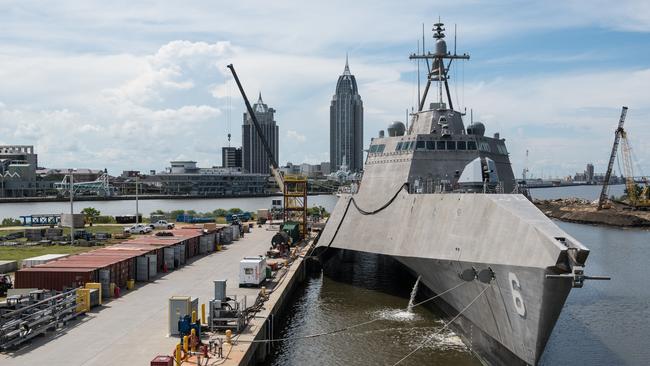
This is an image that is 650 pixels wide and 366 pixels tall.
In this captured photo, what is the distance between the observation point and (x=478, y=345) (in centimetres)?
1783

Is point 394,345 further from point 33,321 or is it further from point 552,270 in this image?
point 33,321

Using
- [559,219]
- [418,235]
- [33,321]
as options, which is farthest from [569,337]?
[559,219]

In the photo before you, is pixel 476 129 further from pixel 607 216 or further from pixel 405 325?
pixel 607 216

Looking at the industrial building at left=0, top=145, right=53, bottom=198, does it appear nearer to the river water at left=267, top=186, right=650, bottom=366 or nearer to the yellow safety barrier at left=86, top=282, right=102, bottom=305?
the river water at left=267, top=186, right=650, bottom=366

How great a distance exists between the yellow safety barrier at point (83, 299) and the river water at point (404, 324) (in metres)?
6.69

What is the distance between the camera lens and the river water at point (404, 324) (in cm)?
1875

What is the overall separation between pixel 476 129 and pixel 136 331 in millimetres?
19438

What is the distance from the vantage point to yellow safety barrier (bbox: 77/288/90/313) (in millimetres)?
19178

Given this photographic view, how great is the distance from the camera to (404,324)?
73.2 ft

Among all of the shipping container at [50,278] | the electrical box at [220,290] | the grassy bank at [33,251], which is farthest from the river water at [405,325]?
the grassy bank at [33,251]

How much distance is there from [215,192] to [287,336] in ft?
446

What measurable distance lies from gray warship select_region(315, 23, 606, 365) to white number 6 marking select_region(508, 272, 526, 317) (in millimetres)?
29

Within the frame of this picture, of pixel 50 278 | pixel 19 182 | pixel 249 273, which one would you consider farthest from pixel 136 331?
pixel 19 182

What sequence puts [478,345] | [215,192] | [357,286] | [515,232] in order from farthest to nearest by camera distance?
1. [215,192]
2. [357,286]
3. [478,345]
4. [515,232]
